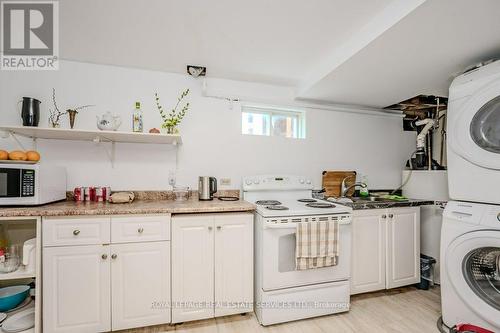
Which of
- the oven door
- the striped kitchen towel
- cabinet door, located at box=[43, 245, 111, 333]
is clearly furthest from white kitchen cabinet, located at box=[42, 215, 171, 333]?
the striped kitchen towel

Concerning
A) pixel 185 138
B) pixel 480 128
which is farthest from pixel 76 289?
pixel 480 128

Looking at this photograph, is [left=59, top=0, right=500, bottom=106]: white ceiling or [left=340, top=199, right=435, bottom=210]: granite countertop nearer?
[left=59, top=0, right=500, bottom=106]: white ceiling

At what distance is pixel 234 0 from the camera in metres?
1.32

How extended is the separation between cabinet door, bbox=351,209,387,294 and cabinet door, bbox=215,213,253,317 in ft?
3.40

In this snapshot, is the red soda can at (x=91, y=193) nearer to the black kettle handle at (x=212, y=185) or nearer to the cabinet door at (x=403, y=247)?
the black kettle handle at (x=212, y=185)

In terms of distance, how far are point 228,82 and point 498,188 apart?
2432mm

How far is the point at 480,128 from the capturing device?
162 cm

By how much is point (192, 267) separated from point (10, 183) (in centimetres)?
140

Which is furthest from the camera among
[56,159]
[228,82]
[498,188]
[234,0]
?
[228,82]

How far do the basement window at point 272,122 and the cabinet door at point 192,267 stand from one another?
123 cm

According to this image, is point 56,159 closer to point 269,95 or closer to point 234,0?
point 234,0

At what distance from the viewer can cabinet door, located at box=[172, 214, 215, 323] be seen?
1697 millimetres

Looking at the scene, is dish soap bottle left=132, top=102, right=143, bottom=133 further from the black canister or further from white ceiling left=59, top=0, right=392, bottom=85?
the black canister

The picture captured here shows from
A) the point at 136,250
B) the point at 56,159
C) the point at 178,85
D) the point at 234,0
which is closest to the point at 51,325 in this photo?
the point at 136,250
